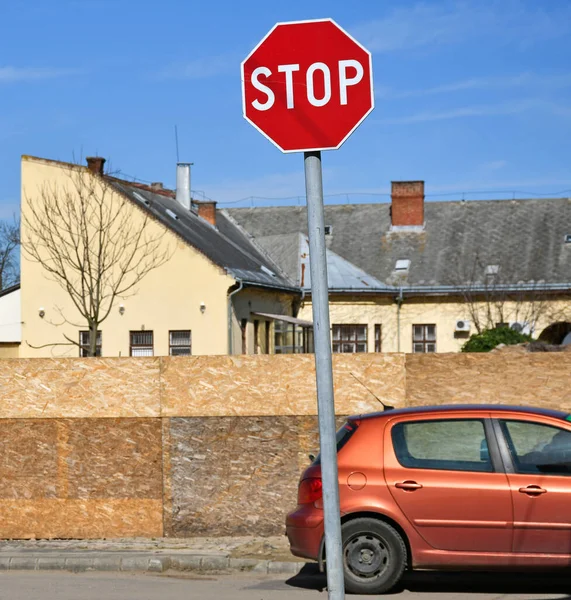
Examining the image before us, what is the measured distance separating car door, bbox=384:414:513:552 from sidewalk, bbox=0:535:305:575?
203 centimetres

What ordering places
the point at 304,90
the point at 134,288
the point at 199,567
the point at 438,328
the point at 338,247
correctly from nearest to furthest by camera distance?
the point at 304,90
the point at 199,567
the point at 134,288
the point at 438,328
the point at 338,247

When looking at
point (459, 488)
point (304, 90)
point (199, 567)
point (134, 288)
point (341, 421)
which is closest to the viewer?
point (304, 90)

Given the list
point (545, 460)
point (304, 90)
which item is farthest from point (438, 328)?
point (304, 90)

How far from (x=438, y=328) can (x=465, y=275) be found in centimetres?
247

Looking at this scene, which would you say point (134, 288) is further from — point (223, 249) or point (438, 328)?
point (438, 328)

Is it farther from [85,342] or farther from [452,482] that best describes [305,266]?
[452,482]

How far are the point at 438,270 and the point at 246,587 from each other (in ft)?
126

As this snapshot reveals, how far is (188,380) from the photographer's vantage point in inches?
541

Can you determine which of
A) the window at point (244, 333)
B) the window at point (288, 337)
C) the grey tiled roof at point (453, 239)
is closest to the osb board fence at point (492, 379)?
the window at point (244, 333)

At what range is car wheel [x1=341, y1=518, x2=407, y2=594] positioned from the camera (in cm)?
975

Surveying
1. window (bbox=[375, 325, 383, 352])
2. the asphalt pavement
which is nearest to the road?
the asphalt pavement

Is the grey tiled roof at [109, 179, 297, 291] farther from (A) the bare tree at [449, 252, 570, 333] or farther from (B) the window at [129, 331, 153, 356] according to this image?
(A) the bare tree at [449, 252, 570, 333]

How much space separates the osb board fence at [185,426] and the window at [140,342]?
84.0ft

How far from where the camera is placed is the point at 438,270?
4809 centimetres
